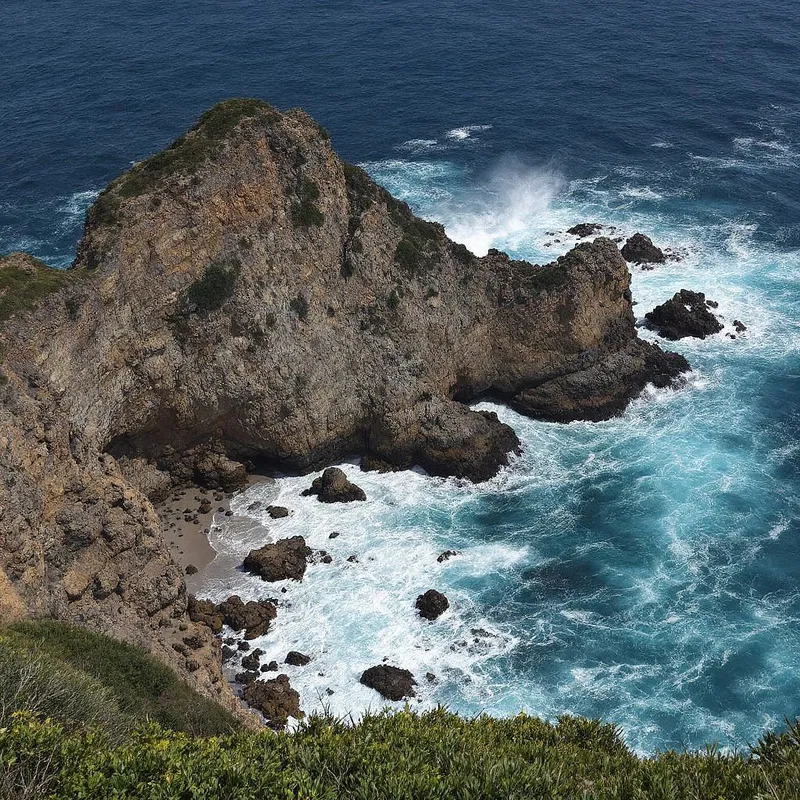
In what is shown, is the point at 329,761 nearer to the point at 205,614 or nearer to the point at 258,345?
the point at 205,614

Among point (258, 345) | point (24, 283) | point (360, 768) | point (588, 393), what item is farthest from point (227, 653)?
point (588, 393)

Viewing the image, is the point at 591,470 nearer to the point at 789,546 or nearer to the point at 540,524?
the point at 540,524

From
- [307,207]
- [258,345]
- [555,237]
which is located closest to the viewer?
[258,345]

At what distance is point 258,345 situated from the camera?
187 feet

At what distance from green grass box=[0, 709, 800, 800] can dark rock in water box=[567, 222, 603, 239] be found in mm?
68755

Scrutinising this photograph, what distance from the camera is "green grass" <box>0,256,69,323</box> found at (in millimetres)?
46534

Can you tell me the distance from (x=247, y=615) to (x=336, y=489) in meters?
11.8

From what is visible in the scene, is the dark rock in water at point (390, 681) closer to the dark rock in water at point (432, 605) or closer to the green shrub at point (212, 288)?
the dark rock in water at point (432, 605)

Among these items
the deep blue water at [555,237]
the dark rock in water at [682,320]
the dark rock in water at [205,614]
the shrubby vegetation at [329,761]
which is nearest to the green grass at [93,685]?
the shrubby vegetation at [329,761]

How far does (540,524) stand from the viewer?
55.8 m

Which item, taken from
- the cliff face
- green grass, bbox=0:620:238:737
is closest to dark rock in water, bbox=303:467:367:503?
the cliff face

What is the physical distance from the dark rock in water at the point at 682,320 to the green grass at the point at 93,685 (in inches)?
2057

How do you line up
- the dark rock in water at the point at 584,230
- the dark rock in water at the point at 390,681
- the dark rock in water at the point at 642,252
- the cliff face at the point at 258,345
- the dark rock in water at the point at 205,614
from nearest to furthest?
the dark rock in water at the point at 390,681
the cliff face at the point at 258,345
the dark rock in water at the point at 205,614
the dark rock in water at the point at 642,252
the dark rock in water at the point at 584,230

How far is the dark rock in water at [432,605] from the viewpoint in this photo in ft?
161
